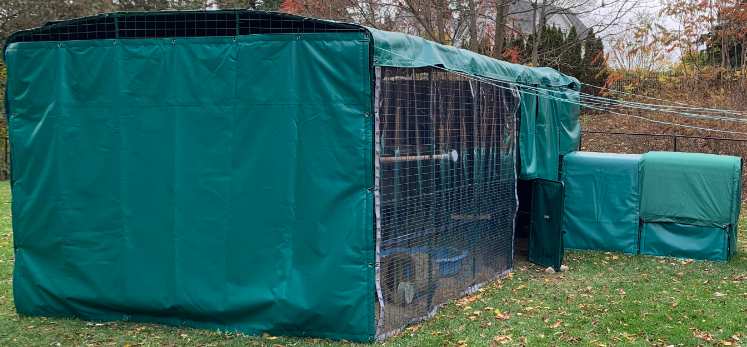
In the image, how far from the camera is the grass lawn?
593cm

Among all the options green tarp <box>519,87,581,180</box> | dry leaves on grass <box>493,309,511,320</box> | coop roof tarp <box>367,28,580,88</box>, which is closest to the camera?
coop roof tarp <box>367,28,580,88</box>

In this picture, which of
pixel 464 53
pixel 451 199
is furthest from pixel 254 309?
pixel 464 53

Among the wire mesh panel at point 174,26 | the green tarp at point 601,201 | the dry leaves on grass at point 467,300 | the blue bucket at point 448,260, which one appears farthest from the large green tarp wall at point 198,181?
the green tarp at point 601,201

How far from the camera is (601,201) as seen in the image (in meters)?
10.2

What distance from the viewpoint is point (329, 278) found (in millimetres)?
5773

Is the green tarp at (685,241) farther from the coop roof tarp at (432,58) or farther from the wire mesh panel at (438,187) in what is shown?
the coop roof tarp at (432,58)

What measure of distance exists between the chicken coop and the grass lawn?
26 cm

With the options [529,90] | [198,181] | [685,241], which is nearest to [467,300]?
[198,181]

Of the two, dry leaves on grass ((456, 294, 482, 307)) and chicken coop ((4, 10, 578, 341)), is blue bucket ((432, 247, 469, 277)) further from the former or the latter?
dry leaves on grass ((456, 294, 482, 307))

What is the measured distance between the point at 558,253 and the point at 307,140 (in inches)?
175

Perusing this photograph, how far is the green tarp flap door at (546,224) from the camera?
9016mm

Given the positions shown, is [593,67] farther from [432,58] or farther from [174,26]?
[174,26]

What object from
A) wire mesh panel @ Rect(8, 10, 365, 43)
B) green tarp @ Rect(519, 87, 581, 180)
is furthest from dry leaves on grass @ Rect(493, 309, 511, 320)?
wire mesh panel @ Rect(8, 10, 365, 43)

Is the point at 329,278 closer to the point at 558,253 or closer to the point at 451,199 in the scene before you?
the point at 451,199
